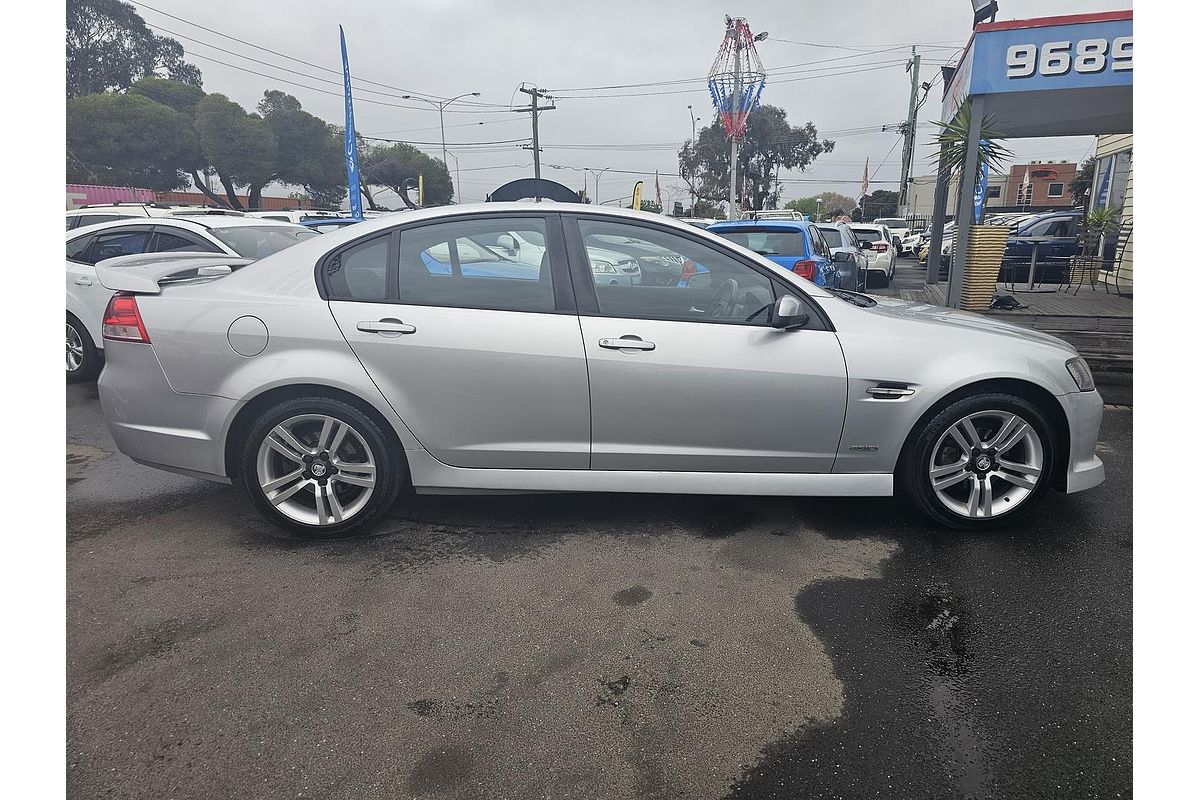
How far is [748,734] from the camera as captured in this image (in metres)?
2.18

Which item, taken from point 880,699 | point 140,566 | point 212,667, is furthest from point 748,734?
point 140,566

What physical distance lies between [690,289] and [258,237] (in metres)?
5.88

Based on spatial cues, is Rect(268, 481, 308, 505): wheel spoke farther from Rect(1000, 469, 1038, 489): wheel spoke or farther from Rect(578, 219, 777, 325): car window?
Rect(1000, 469, 1038, 489): wheel spoke

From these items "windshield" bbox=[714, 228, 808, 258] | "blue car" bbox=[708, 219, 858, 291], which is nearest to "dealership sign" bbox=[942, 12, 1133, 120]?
"blue car" bbox=[708, 219, 858, 291]

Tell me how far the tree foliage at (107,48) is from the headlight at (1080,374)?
61.4 metres

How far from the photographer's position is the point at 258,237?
24.7 feet

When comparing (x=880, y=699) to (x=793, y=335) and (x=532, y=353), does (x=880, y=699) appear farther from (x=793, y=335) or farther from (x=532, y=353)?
(x=532, y=353)

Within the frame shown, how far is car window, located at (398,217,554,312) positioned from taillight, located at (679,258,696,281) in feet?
2.05

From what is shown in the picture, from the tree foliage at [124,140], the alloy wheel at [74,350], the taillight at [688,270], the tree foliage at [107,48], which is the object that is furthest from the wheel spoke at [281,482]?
the tree foliage at [107,48]

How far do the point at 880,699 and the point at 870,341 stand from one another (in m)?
1.63

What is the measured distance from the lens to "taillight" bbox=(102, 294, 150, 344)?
338cm

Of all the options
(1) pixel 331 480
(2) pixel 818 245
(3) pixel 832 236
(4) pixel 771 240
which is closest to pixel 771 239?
(4) pixel 771 240

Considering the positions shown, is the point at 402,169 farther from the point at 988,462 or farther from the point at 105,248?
the point at 988,462

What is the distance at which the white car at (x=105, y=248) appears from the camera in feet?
21.4
